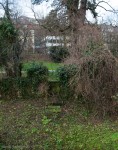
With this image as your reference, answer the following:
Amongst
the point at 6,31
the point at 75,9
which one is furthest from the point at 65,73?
the point at 75,9

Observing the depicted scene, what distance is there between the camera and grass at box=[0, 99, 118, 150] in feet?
21.7

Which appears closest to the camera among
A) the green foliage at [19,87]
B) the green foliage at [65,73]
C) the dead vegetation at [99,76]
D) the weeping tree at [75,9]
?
the dead vegetation at [99,76]

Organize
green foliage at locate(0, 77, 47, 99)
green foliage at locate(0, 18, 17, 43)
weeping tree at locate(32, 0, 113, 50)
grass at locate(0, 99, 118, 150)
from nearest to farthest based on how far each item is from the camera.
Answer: grass at locate(0, 99, 118, 150) → green foliage at locate(0, 77, 47, 99) → green foliage at locate(0, 18, 17, 43) → weeping tree at locate(32, 0, 113, 50)

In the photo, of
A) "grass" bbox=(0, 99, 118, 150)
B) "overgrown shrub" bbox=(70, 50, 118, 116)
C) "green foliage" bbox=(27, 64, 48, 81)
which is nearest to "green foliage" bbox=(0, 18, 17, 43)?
"green foliage" bbox=(27, 64, 48, 81)

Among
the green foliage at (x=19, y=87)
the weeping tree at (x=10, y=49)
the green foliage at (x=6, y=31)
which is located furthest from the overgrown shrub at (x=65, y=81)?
the green foliage at (x=6, y=31)

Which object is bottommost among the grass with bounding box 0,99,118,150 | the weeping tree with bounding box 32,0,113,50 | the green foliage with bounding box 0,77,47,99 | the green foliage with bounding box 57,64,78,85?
the grass with bounding box 0,99,118,150

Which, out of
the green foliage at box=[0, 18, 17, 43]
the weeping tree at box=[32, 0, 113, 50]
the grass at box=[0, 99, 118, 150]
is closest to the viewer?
the grass at box=[0, 99, 118, 150]

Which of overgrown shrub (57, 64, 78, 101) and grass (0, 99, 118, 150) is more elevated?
overgrown shrub (57, 64, 78, 101)

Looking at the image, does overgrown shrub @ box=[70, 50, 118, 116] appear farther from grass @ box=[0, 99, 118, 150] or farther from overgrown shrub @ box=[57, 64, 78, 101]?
overgrown shrub @ box=[57, 64, 78, 101]

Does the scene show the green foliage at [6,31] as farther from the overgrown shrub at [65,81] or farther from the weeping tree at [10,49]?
the overgrown shrub at [65,81]

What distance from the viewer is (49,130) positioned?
319 inches

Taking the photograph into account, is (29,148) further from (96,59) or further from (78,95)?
(78,95)

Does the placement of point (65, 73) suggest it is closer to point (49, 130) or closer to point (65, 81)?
point (65, 81)

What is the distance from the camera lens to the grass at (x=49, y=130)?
21.7ft
